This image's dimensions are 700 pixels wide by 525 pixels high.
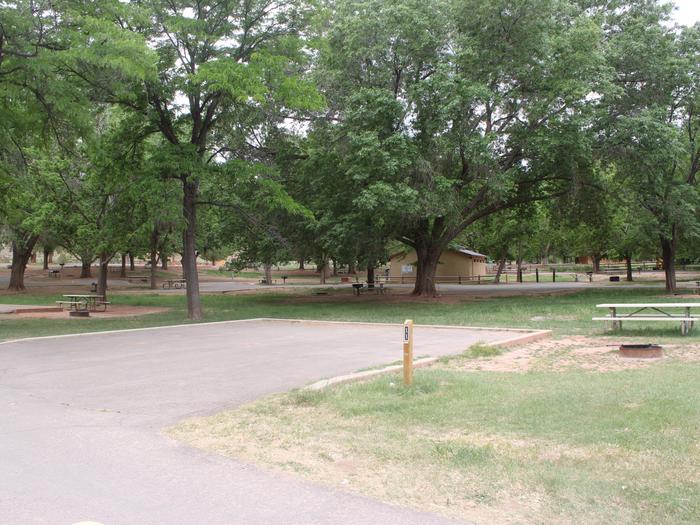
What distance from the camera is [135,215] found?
23.2m

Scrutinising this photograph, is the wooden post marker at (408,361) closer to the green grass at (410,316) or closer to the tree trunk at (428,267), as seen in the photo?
the green grass at (410,316)

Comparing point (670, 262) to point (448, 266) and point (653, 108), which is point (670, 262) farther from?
point (448, 266)

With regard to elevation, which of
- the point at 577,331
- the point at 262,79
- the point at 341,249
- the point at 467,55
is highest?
the point at 467,55

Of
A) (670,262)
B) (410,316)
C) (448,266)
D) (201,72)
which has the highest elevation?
(201,72)

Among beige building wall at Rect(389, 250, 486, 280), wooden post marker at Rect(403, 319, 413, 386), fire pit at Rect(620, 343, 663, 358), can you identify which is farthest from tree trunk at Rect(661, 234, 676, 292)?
beige building wall at Rect(389, 250, 486, 280)

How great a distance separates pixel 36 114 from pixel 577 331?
1525 cm

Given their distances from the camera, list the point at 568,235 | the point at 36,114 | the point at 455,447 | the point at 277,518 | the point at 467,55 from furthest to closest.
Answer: the point at 568,235, the point at 467,55, the point at 36,114, the point at 455,447, the point at 277,518

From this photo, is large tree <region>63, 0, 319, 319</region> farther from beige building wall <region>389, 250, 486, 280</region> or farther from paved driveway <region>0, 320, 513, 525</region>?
beige building wall <region>389, 250, 486, 280</region>

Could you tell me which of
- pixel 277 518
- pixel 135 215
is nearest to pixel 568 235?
pixel 135 215

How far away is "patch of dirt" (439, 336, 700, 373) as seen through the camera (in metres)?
9.45

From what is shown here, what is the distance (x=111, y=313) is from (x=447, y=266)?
127 feet

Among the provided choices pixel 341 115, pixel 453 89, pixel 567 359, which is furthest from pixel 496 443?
pixel 341 115

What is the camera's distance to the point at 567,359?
1032 cm

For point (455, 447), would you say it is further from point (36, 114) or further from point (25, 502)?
point (36, 114)
